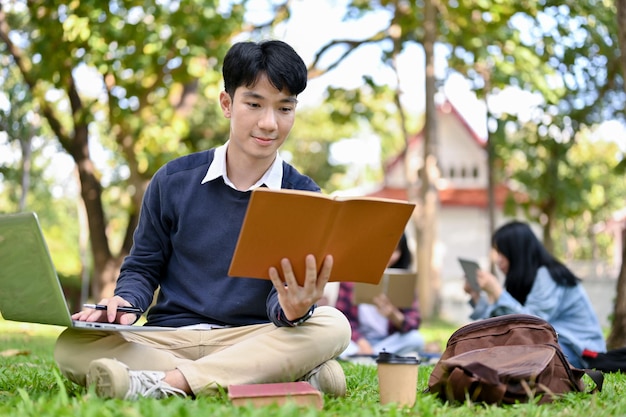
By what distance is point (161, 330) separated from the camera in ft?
9.96

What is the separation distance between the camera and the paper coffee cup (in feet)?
8.57

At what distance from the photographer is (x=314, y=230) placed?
2.55 meters

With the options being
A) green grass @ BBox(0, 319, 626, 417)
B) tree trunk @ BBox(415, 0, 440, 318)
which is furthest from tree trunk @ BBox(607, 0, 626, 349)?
tree trunk @ BBox(415, 0, 440, 318)

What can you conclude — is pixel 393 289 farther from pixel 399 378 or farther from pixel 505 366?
pixel 399 378

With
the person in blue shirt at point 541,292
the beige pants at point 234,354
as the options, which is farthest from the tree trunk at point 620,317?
the beige pants at point 234,354

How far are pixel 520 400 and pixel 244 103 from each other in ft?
4.65

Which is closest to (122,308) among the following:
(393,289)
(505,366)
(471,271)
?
(505,366)

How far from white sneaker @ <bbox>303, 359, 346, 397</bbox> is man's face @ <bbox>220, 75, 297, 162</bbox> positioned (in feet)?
2.70

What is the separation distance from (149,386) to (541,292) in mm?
2872

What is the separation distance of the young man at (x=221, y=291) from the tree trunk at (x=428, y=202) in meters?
9.42

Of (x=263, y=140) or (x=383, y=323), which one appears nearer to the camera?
(x=263, y=140)

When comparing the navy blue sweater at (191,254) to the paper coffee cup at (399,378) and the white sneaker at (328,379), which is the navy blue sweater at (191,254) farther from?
the paper coffee cup at (399,378)

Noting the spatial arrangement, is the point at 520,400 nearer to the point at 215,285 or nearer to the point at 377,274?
the point at 377,274

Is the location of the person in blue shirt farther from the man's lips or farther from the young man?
the man's lips
